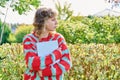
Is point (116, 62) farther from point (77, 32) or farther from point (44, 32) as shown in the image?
point (77, 32)

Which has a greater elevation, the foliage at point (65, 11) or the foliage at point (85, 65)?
the foliage at point (85, 65)

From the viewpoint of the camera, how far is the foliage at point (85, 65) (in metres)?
5.76

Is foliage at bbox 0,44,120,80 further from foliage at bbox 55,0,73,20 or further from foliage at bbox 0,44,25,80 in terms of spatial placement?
foliage at bbox 55,0,73,20

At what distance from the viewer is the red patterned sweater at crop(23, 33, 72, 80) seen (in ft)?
13.5

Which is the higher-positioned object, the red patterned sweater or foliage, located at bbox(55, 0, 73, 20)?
the red patterned sweater

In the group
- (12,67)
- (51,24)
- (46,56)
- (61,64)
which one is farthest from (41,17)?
(12,67)

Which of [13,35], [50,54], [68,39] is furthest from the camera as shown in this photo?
[13,35]

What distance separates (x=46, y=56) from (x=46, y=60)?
0.12ft

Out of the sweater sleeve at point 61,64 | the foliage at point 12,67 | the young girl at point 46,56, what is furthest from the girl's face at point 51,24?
the foliage at point 12,67

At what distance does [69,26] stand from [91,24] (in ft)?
3.40

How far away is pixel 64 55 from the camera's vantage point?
Answer: 4.20m

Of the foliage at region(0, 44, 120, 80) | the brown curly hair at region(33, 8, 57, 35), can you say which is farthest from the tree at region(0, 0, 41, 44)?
the brown curly hair at region(33, 8, 57, 35)

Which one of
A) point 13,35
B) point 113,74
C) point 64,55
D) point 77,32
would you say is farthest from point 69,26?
point 64,55

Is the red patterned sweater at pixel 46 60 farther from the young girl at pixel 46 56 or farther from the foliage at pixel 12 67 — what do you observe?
the foliage at pixel 12 67
